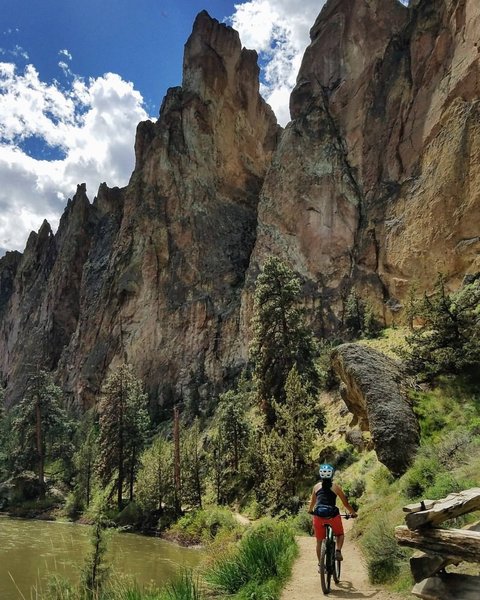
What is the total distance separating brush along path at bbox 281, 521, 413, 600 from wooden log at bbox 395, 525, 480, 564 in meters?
1.62

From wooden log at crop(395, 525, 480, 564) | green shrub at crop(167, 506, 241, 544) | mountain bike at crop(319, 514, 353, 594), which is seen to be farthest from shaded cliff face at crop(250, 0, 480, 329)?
wooden log at crop(395, 525, 480, 564)

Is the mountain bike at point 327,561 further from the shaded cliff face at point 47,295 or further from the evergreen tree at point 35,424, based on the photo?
the shaded cliff face at point 47,295

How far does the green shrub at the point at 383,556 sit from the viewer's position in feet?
24.2

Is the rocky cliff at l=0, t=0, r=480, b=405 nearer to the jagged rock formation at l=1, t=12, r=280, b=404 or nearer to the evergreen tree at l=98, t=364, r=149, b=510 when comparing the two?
the jagged rock formation at l=1, t=12, r=280, b=404

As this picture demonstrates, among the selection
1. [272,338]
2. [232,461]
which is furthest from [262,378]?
[232,461]

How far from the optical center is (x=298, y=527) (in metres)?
14.7

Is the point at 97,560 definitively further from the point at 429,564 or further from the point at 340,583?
the point at 429,564

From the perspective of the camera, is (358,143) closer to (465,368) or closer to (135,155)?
(135,155)

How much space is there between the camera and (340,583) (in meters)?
7.73

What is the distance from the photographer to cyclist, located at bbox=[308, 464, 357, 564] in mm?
7488

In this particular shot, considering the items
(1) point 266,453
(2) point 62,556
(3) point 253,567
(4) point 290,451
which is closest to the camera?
(3) point 253,567

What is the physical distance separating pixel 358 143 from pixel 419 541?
56316mm

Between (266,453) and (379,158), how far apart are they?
4006 cm

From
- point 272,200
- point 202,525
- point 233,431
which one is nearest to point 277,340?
point 233,431
